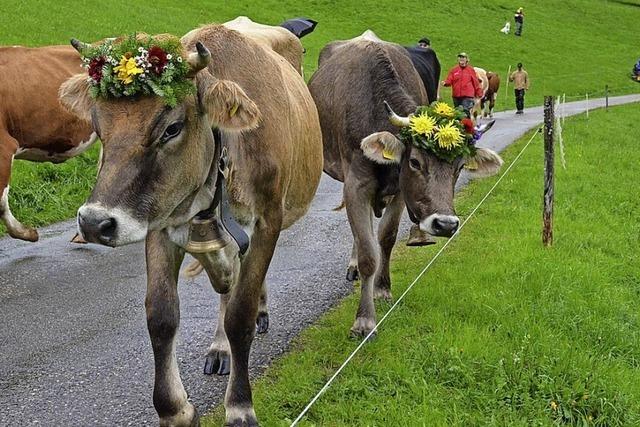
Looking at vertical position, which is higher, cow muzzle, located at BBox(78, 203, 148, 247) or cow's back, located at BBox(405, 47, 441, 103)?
cow muzzle, located at BBox(78, 203, 148, 247)

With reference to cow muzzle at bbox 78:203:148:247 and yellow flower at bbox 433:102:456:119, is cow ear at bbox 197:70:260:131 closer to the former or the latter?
cow muzzle at bbox 78:203:148:247

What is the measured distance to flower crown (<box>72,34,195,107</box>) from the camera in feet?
10.5

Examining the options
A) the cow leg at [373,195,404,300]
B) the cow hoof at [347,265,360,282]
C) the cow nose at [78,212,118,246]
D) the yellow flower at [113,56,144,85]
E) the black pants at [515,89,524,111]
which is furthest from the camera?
the black pants at [515,89,524,111]

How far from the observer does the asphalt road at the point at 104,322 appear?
4.37 m

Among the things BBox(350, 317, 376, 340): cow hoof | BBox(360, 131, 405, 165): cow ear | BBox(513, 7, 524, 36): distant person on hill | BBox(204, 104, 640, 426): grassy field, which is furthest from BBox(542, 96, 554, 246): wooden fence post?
Answer: BBox(513, 7, 524, 36): distant person on hill

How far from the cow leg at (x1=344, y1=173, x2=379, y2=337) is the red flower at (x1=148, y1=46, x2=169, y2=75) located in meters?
2.71

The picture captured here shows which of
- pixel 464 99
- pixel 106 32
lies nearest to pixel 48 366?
pixel 464 99

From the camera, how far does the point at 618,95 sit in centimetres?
3856

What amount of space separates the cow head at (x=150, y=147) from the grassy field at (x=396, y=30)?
5496 millimetres

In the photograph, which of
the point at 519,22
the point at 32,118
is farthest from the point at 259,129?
the point at 519,22

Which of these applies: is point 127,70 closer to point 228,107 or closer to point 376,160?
point 228,107

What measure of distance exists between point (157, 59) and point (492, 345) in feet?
9.82

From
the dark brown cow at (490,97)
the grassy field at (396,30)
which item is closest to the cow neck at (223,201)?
the grassy field at (396,30)

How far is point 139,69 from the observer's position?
3.19m
